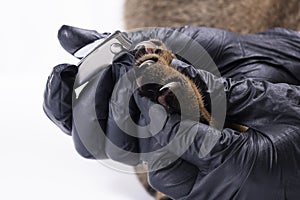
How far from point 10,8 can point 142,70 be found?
0.54 metres

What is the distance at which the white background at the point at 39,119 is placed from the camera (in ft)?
2.45

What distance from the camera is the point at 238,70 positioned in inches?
25.0

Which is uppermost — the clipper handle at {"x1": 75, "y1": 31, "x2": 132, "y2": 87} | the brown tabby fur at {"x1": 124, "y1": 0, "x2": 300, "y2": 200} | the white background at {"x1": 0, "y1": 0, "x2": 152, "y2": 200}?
the clipper handle at {"x1": 75, "y1": 31, "x2": 132, "y2": 87}

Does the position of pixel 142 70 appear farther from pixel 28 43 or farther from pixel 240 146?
pixel 28 43

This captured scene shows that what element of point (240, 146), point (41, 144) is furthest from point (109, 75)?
point (41, 144)

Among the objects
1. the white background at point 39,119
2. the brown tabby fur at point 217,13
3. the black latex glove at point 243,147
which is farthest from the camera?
the brown tabby fur at point 217,13

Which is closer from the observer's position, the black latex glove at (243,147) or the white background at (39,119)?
the black latex glove at (243,147)

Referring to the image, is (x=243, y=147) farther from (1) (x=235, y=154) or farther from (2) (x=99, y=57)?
(2) (x=99, y=57)

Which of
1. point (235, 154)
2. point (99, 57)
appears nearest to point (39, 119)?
point (99, 57)

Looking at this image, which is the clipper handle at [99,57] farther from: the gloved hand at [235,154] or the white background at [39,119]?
the white background at [39,119]

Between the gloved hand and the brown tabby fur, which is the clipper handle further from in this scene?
the brown tabby fur

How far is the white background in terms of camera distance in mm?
747

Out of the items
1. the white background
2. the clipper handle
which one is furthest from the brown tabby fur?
the clipper handle

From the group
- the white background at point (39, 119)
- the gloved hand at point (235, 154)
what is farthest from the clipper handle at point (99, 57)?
the white background at point (39, 119)
